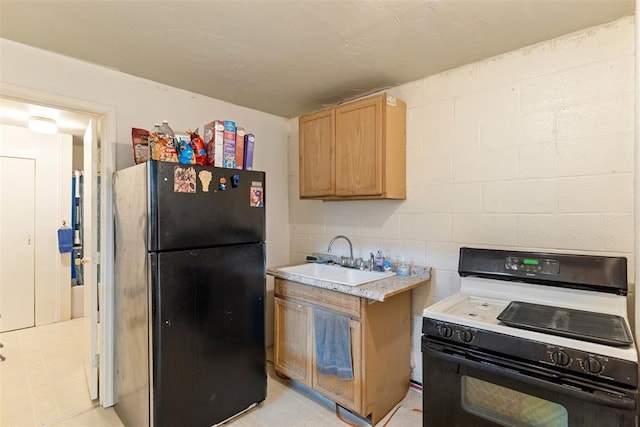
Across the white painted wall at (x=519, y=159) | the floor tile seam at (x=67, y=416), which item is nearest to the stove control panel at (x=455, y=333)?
the white painted wall at (x=519, y=159)

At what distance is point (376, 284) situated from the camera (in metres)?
2.03

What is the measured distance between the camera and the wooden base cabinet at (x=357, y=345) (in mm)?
1944

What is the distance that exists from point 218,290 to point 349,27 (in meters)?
1.66

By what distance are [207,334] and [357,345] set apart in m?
0.90

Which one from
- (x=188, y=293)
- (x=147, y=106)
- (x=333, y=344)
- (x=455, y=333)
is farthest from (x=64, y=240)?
(x=455, y=333)

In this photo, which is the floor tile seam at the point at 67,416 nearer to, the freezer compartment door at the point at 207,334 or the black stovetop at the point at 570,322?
the freezer compartment door at the point at 207,334

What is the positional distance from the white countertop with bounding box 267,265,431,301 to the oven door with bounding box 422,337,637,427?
360mm

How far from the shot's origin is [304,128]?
2701mm

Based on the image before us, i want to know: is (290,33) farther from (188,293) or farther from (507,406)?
(507,406)

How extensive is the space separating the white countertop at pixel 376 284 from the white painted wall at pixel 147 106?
905 millimetres

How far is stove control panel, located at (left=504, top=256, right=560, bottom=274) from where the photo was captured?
65.4 inches

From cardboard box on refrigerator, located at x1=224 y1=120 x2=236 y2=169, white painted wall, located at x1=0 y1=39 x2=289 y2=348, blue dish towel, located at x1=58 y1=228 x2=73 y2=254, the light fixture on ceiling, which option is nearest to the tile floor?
white painted wall, located at x1=0 y1=39 x2=289 y2=348

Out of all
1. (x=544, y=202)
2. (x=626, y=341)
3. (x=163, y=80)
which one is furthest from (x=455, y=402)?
(x=163, y=80)

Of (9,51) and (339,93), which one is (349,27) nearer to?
Result: (339,93)
